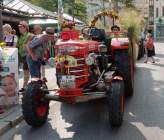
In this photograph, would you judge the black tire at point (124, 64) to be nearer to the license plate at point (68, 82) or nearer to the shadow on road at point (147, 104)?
the shadow on road at point (147, 104)

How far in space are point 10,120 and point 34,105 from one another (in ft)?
2.43

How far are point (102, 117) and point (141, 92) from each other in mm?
3187

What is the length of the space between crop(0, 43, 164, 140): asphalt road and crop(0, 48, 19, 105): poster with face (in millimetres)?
933

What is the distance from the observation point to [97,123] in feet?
28.1

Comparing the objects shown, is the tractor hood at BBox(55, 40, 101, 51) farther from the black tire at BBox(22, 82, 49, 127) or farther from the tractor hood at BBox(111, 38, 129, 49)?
the tractor hood at BBox(111, 38, 129, 49)

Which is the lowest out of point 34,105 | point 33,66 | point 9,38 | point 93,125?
point 93,125

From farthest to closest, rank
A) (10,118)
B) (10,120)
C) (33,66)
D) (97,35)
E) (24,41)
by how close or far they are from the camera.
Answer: (24,41), (33,66), (97,35), (10,118), (10,120)

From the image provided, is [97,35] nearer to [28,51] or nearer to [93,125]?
[28,51]

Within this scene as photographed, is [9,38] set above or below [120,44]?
above

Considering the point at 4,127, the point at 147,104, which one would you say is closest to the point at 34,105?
the point at 4,127

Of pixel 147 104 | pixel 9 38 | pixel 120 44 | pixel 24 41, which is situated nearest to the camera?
pixel 147 104

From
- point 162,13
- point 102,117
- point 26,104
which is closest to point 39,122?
point 26,104

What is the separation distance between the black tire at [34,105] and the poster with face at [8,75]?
4.79 feet

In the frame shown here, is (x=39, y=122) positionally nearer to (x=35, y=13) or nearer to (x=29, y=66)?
(x=29, y=66)
